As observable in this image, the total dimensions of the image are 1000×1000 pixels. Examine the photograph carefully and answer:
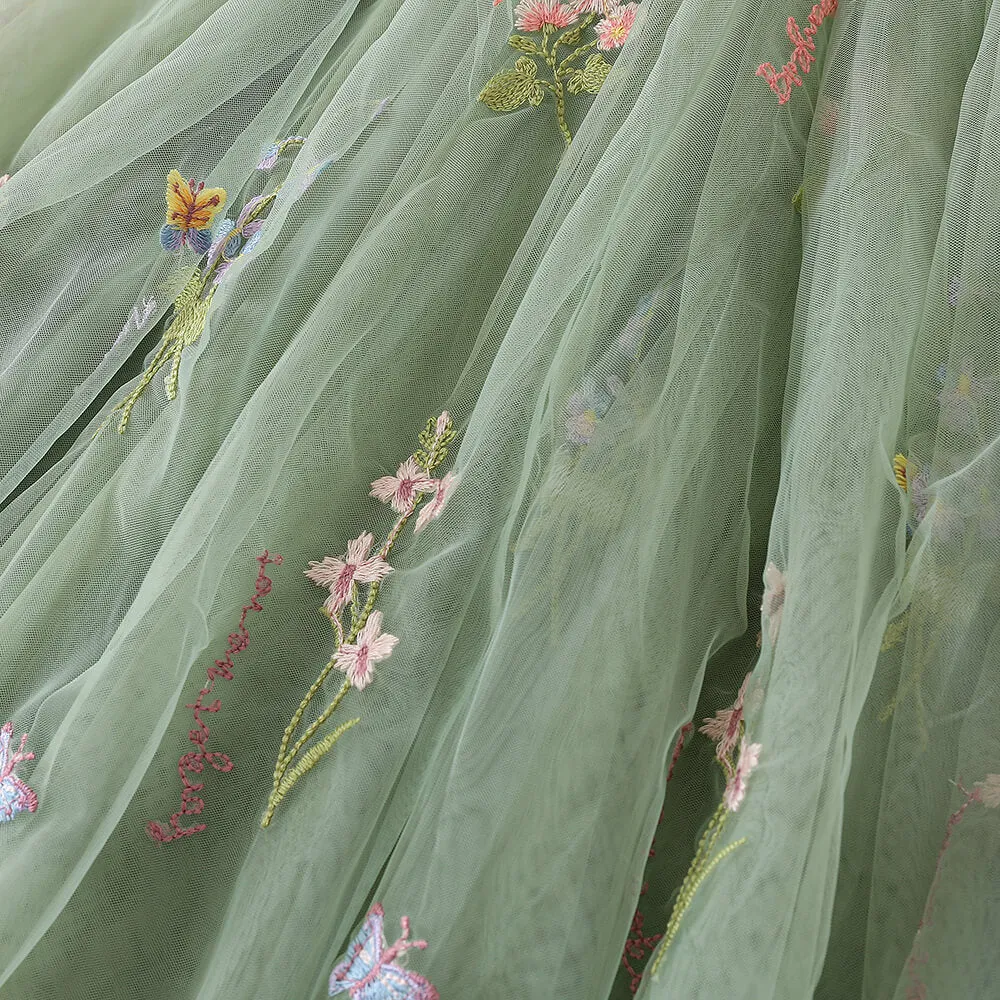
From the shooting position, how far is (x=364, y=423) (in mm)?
608

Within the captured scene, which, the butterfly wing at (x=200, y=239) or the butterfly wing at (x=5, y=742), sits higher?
the butterfly wing at (x=200, y=239)

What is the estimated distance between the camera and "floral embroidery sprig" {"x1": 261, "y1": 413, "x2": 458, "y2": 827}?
0.53 meters

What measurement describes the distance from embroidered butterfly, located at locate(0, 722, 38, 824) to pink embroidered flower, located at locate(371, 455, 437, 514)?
227 mm

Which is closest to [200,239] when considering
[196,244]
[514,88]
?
[196,244]

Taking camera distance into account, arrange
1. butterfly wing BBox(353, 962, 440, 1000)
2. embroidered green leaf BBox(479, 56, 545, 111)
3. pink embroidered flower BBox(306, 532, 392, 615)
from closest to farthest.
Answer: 1. butterfly wing BBox(353, 962, 440, 1000)
2. pink embroidered flower BBox(306, 532, 392, 615)
3. embroidered green leaf BBox(479, 56, 545, 111)

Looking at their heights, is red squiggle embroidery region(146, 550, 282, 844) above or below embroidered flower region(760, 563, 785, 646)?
below

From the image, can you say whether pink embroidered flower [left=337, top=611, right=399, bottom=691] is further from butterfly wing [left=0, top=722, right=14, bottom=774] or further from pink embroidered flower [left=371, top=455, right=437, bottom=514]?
butterfly wing [left=0, top=722, right=14, bottom=774]

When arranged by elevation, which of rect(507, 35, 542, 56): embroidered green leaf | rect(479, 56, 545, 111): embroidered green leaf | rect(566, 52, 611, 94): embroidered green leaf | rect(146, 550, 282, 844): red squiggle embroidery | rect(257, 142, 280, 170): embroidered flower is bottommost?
rect(146, 550, 282, 844): red squiggle embroidery

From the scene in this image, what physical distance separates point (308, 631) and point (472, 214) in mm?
283

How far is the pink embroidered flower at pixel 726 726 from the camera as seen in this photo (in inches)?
20.8

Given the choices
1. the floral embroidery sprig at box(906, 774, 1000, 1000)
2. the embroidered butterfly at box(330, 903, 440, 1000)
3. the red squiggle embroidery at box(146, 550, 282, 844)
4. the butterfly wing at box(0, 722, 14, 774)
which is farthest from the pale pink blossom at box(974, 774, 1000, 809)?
the butterfly wing at box(0, 722, 14, 774)

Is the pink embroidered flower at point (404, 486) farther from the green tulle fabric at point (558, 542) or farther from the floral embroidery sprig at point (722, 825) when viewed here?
the floral embroidery sprig at point (722, 825)

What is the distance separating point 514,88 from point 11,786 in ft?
1.72

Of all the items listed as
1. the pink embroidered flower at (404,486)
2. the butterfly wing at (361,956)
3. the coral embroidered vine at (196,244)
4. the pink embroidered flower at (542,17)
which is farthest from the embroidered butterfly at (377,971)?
the pink embroidered flower at (542,17)
